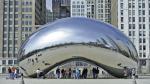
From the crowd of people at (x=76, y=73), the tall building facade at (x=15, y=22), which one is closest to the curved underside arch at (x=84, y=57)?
the crowd of people at (x=76, y=73)

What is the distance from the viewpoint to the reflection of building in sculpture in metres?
32.1

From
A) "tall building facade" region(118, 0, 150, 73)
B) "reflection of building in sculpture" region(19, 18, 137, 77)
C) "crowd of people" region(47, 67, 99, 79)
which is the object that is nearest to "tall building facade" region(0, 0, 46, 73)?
"tall building facade" region(118, 0, 150, 73)

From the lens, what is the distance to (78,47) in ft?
105

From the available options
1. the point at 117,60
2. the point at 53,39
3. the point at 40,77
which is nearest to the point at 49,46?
the point at 53,39

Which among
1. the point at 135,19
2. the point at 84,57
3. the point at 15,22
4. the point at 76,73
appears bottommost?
the point at 15,22

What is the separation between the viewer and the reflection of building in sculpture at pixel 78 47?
1262 inches

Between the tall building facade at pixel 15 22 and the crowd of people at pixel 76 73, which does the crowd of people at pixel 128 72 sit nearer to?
the crowd of people at pixel 76 73

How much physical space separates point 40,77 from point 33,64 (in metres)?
1.38

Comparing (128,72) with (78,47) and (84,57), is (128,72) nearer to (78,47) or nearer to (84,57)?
(84,57)

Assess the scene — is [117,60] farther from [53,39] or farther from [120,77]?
[53,39]

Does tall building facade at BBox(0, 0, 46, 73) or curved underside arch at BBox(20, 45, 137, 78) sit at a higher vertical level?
curved underside arch at BBox(20, 45, 137, 78)

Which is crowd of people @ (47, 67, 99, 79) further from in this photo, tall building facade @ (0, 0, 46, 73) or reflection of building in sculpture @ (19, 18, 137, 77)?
tall building facade @ (0, 0, 46, 73)

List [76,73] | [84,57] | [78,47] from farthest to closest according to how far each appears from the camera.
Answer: [76,73] < [84,57] < [78,47]

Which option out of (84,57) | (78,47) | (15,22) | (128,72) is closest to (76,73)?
(84,57)
